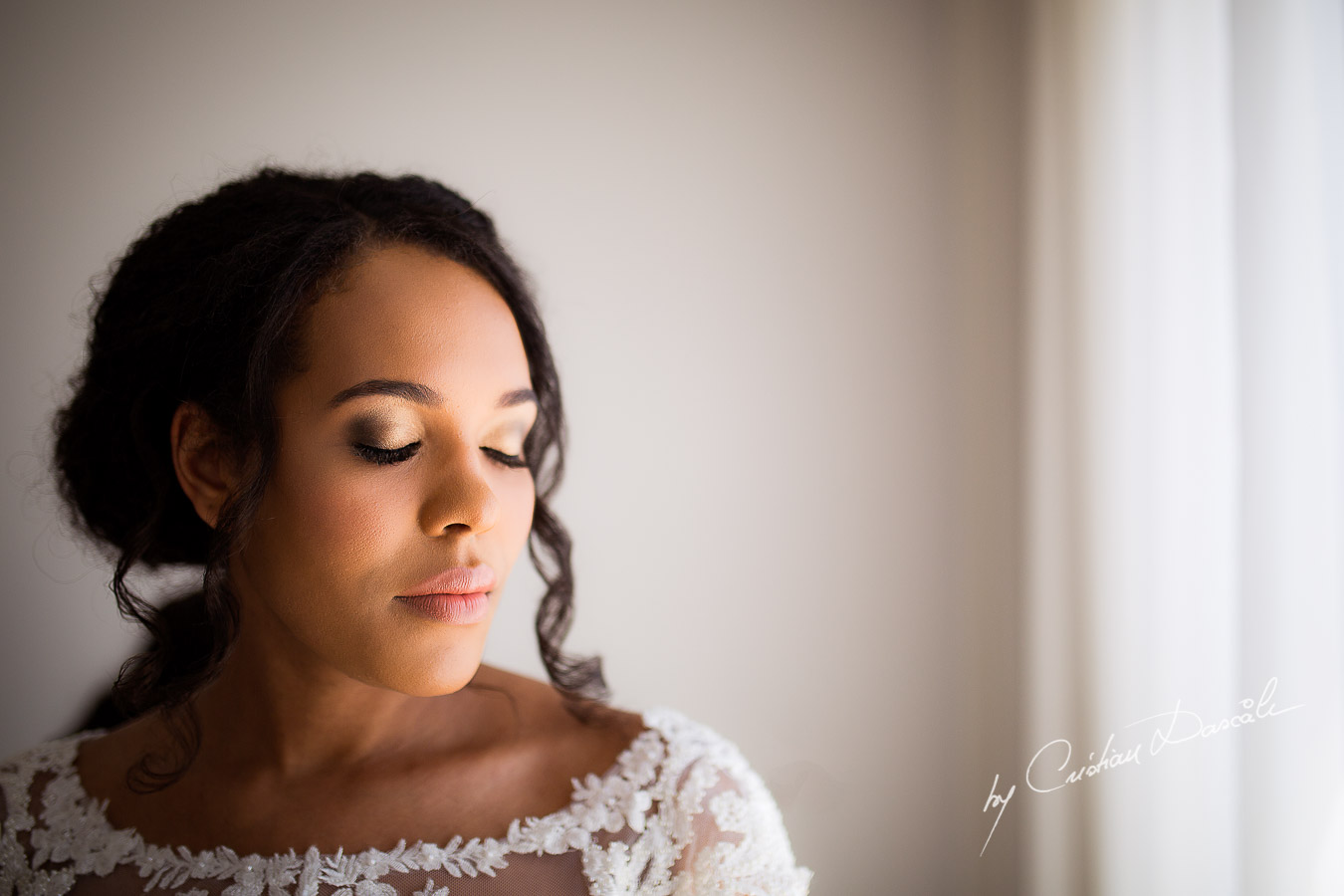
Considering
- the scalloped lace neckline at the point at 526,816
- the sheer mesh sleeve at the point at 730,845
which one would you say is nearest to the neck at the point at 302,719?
the scalloped lace neckline at the point at 526,816

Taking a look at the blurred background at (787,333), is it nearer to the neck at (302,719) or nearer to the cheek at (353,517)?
the neck at (302,719)

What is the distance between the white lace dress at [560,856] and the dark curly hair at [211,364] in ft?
0.40

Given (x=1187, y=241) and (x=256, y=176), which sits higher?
(x=256, y=176)

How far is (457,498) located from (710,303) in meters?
0.69

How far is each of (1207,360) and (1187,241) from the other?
0.50 feet

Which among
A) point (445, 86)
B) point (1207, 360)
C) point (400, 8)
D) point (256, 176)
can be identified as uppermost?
point (400, 8)

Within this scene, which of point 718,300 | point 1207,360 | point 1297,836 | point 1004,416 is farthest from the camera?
point 718,300

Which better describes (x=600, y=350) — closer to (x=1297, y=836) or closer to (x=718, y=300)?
(x=718, y=300)

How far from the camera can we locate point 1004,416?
1.30 m

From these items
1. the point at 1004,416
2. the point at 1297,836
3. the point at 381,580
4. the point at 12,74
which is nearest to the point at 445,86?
the point at 12,74

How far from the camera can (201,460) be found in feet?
3.30

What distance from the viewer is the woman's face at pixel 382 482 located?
910mm
